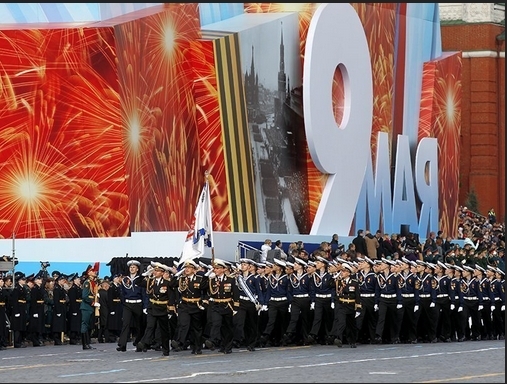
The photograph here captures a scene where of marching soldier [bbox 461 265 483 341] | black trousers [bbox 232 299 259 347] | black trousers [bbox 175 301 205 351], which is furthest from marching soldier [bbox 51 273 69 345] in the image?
marching soldier [bbox 461 265 483 341]

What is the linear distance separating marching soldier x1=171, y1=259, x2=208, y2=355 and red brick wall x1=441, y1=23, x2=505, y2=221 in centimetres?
4053

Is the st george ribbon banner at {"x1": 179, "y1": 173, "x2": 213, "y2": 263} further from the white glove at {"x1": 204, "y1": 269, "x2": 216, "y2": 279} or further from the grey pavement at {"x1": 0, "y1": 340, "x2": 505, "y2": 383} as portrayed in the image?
the grey pavement at {"x1": 0, "y1": 340, "x2": 505, "y2": 383}

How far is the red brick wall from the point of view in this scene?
6438cm

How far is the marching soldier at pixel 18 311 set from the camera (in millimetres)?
28062

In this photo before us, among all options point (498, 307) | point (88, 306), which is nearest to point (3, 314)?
point (88, 306)

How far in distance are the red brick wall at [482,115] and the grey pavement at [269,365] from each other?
37.2 metres

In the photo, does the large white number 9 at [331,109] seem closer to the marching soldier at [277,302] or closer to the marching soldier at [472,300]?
the marching soldier at [472,300]

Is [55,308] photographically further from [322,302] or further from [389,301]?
[389,301]

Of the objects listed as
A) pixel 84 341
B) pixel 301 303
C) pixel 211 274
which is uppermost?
pixel 211 274

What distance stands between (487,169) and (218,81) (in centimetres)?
2965

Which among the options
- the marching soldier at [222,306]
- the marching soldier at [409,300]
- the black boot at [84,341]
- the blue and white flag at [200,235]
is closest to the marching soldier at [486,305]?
the marching soldier at [409,300]

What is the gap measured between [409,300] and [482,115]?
3755cm

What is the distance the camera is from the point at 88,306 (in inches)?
1090

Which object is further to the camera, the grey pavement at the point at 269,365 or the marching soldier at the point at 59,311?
the marching soldier at the point at 59,311
